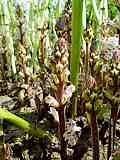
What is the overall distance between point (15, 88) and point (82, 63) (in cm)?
57

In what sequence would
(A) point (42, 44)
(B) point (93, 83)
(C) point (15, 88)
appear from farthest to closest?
(C) point (15, 88), (A) point (42, 44), (B) point (93, 83)

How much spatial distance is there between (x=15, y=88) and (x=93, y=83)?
3.78ft

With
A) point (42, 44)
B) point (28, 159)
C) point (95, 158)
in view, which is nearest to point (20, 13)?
point (42, 44)

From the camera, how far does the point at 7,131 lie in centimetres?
162

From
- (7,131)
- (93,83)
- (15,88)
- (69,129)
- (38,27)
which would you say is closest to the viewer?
(93,83)

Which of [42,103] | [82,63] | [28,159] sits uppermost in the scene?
[82,63]

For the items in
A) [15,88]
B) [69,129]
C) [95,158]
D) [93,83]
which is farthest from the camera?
[15,88]

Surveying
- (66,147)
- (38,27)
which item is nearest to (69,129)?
(66,147)

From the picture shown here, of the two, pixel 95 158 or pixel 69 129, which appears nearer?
pixel 95 158

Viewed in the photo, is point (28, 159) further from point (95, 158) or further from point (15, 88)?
point (15, 88)

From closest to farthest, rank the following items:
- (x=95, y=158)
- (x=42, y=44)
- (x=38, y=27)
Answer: (x=95, y=158)
(x=42, y=44)
(x=38, y=27)

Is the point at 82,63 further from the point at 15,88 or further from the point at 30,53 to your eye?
the point at 30,53

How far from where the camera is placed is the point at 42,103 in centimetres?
171

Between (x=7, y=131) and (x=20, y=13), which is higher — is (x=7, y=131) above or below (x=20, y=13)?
below
